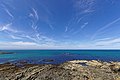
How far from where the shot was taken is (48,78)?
2684 centimetres

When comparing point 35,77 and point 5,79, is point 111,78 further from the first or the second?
point 5,79

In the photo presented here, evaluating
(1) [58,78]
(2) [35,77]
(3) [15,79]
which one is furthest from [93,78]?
(3) [15,79]

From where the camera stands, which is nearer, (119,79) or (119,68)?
(119,79)

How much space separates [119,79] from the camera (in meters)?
25.7

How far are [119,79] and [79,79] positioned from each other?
885 cm

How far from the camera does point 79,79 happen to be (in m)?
25.7

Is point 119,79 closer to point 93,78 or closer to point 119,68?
point 93,78

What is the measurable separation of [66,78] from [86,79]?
4.49 meters

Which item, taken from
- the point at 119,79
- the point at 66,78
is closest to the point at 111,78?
the point at 119,79

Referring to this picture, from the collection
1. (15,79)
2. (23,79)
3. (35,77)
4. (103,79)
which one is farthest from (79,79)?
(15,79)

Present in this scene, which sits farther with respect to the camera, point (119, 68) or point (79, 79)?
point (119, 68)

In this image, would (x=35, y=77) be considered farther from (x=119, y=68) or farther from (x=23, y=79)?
(x=119, y=68)

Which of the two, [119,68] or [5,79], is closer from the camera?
[5,79]

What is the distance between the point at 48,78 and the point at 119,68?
80.0 ft
